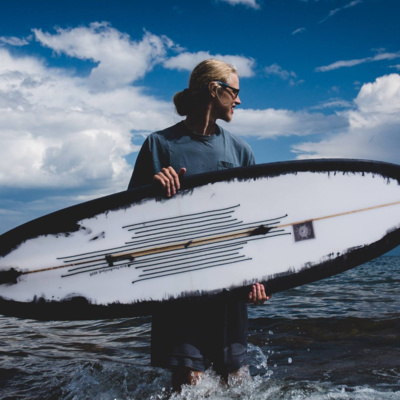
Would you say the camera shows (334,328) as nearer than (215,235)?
No

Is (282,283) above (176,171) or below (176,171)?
below

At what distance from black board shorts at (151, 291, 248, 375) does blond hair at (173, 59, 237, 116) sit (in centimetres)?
112

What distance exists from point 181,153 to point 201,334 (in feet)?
3.30

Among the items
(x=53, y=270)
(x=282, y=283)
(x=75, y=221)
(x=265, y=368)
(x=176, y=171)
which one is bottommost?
(x=265, y=368)

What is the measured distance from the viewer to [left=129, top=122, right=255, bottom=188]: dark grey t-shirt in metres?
2.40

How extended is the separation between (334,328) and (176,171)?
3.59m

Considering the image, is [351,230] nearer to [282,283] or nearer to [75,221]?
[282,283]

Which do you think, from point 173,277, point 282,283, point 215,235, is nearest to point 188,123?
point 215,235

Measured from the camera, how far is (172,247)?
104 inches

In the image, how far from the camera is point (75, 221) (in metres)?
2.73

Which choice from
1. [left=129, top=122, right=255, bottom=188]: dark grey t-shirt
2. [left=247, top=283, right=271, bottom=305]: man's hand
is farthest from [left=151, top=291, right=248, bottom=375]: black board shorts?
[left=129, top=122, right=255, bottom=188]: dark grey t-shirt

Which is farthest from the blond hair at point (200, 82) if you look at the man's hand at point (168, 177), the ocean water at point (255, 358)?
the ocean water at point (255, 358)

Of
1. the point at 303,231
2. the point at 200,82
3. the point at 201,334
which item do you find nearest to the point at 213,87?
the point at 200,82

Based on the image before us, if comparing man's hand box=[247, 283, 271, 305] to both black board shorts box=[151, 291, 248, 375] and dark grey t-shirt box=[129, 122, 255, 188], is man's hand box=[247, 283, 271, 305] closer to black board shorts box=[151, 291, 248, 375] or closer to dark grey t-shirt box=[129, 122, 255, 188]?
black board shorts box=[151, 291, 248, 375]
